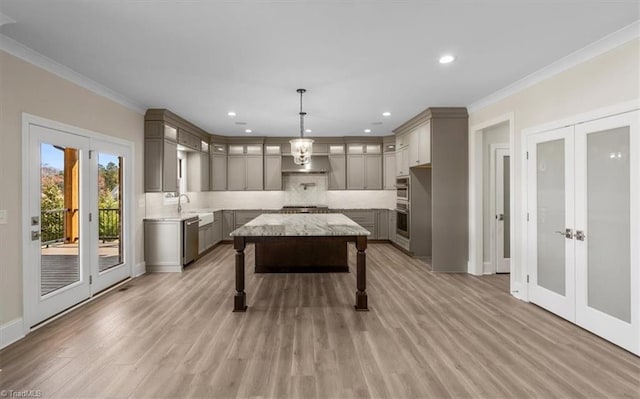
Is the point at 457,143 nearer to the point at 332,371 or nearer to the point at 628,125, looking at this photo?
the point at 628,125

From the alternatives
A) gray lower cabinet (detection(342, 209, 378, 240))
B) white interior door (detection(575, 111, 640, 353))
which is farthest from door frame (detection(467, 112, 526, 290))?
gray lower cabinet (detection(342, 209, 378, 240))

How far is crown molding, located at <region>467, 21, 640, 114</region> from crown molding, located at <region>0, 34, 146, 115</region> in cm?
518

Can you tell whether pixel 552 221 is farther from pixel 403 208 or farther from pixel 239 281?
pixel 239 281

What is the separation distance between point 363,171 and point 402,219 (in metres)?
1.73

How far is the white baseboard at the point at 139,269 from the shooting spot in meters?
4.73

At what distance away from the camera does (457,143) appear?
4973 millimetres

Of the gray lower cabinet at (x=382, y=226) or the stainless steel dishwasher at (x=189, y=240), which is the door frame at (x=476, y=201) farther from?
the stainless steel dishwasher at (x=189, y=240)

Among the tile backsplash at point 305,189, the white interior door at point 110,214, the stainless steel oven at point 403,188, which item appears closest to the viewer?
the white interior door at point 110,214

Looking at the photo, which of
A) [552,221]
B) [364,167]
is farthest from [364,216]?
[552,221]

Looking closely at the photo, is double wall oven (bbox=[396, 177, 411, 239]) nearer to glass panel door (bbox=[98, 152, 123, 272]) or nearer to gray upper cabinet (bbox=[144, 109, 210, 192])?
gray upper cabinet (bbox=[144, 109, 210, 192])

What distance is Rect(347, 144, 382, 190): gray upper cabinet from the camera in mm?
7676

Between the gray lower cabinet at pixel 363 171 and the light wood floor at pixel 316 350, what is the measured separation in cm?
399

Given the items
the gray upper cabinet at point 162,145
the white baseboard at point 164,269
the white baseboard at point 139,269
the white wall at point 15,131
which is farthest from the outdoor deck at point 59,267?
the gray upper cabinet at point 162,145

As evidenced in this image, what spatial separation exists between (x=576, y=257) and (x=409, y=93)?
2.71 metres
